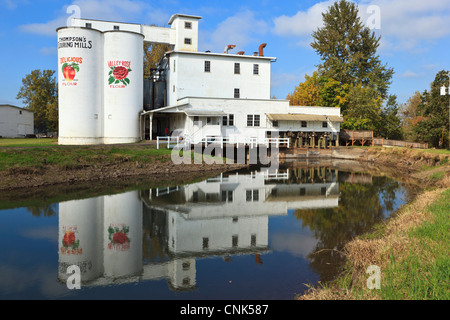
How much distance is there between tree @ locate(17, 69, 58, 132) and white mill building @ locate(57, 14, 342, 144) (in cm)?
2707

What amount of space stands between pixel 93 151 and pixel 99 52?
12.0m

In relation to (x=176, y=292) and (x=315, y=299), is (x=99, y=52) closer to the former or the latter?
(x=176, y=292)

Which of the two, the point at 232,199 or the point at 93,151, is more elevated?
the point at 93,151

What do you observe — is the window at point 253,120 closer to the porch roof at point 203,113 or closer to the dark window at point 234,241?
the porch roof at point 203,113

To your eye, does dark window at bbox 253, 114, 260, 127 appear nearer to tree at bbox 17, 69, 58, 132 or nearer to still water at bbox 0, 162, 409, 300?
still water at bbox 0, 162, 409, 300

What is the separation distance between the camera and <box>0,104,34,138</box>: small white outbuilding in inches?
1897

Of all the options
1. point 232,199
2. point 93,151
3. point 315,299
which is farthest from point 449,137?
point 315,299

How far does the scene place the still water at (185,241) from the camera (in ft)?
29.2

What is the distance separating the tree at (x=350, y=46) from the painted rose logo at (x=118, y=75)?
34.3 metres

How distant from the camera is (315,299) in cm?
706

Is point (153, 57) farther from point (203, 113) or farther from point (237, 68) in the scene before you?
point (203, 113)

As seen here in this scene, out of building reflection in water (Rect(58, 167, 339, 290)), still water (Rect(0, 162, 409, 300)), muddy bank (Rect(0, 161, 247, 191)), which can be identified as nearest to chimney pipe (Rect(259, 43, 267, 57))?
muddy bank (Rect(0, 161, 247, 191))

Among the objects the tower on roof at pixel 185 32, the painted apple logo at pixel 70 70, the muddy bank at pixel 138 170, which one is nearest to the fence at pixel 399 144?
the muddy bank at pixel 138 170
